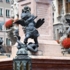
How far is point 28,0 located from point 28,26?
1.74 meters

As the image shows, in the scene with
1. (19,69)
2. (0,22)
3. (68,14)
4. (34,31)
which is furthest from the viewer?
(0,22)

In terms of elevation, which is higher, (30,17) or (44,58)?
(30,17)

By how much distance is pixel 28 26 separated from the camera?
1395 centimetres

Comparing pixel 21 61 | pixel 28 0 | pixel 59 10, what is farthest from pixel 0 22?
pixel 21 61

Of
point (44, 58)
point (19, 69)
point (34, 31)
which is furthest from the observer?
point (34, 31)

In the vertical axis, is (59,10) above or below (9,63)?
above

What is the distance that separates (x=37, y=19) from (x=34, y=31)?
148cm

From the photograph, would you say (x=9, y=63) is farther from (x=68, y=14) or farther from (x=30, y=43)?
(x=68, y=14)

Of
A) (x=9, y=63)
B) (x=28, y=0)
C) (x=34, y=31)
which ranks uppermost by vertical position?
(x=28, y=0)

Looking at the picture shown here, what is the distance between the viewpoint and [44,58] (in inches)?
506

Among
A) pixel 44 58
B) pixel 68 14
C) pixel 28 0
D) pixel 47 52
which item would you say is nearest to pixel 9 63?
pixel 44 58

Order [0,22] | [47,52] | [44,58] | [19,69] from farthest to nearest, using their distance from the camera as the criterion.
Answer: [0,22] → [47,52] → [44,58] → [19,69]

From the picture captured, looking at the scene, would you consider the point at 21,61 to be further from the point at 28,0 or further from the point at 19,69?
the point at 28,0

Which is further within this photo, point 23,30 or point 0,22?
point 0,22
